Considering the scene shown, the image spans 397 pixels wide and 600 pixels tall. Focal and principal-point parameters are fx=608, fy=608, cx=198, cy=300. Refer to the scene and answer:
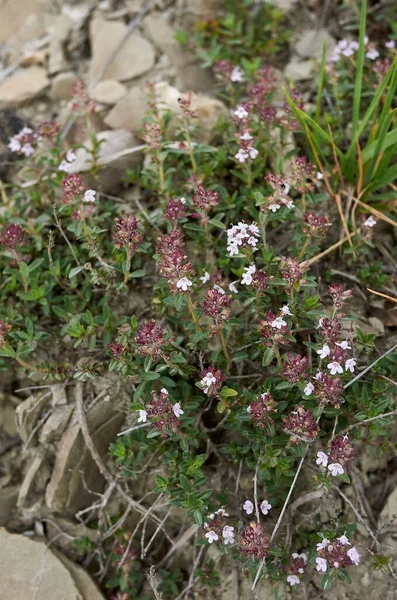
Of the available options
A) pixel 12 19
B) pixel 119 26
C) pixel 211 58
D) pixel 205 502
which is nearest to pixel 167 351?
pixel 205 502

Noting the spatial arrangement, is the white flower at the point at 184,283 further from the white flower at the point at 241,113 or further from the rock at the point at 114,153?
the rock at the point at 114,153

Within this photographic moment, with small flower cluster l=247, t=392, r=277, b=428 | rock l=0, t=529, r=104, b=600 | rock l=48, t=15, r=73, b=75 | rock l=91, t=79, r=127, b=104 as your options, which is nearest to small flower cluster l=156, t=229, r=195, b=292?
small flower cluster l=247, t=392, r=277, b=428

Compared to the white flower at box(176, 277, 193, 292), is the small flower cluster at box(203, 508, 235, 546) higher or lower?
lower

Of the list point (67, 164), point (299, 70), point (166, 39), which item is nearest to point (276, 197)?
point (67, 164)

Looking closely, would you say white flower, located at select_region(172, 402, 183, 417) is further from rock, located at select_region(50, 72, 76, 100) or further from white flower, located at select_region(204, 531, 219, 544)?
rock, located at select_region(50, 72, 76, 100)

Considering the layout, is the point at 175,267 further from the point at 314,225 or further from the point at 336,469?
the point at 336,469

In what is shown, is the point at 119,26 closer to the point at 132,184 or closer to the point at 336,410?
the point at 132,184

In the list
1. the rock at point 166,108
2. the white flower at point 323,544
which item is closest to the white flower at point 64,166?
the rock at point 166,108
